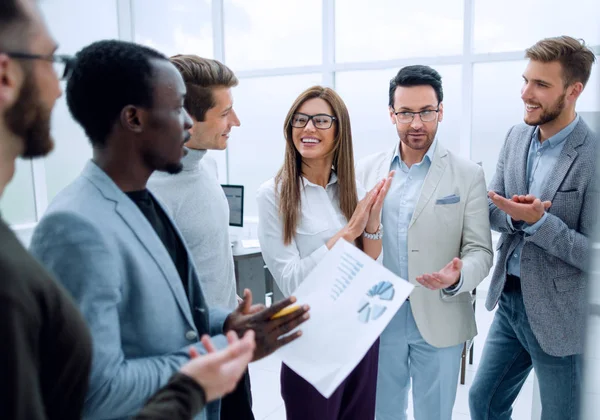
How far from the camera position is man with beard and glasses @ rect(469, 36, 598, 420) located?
1.60 m

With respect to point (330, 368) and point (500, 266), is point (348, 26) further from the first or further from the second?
point (330, 368)

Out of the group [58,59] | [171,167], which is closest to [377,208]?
[171,167]

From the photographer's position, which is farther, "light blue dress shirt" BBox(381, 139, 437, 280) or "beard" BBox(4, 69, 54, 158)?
"light blue dress shirt" BBox(381, 139, 437, 280)

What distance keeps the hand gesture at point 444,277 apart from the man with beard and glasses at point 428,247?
0.07 m

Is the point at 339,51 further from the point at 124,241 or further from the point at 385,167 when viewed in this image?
the point at 124,241

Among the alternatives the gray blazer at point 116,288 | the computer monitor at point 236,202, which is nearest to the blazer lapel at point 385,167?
the gray blazer at point 116,288

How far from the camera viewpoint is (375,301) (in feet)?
3.74

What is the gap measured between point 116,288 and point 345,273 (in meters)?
0.57

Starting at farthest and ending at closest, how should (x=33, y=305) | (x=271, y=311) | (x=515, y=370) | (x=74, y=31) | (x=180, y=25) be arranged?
(x=180, y=25)
(x=74, y=31)
(x=515, y=370)
(x=271, y=311)
(x=33, y=305)

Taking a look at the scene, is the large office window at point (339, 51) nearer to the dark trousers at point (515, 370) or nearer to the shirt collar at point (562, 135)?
the shirt collar at point (562, 135)

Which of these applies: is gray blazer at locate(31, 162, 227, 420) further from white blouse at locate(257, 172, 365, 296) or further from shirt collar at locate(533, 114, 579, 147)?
shirt collar at locate(533, 114, 579, 147)

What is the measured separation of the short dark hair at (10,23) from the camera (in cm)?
58

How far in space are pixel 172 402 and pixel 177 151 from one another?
51 cm

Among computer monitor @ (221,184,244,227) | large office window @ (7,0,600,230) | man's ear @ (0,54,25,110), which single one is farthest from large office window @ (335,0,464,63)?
man's ear @ (0,54,25,110)
